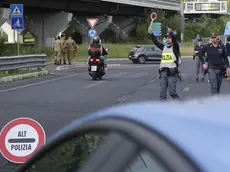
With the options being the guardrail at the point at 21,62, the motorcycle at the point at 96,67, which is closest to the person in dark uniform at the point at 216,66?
the motorcycle at the point at 96,67

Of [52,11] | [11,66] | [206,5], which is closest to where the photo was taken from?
[11,66]

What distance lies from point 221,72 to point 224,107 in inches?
380

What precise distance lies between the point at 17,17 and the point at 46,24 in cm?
3467

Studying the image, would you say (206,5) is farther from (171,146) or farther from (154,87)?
(171,146)

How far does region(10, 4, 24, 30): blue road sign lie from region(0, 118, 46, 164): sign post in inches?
600

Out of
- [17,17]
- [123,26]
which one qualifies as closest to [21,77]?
[17,17]

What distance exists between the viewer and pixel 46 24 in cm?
5509

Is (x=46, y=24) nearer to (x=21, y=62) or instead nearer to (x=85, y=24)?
(x=85, y=24)

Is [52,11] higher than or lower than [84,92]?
higher

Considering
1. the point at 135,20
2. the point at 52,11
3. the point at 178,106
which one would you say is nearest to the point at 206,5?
the point at 135,20

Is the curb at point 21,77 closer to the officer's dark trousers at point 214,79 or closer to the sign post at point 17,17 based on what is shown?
the sign post at point 17,17

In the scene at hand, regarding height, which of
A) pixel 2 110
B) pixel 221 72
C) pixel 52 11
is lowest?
pixel 2 110

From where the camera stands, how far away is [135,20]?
78.1 metres

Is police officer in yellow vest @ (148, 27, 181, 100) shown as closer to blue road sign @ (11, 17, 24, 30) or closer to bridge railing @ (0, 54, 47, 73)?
bridge railing @ (0, 54, 47, 73)
